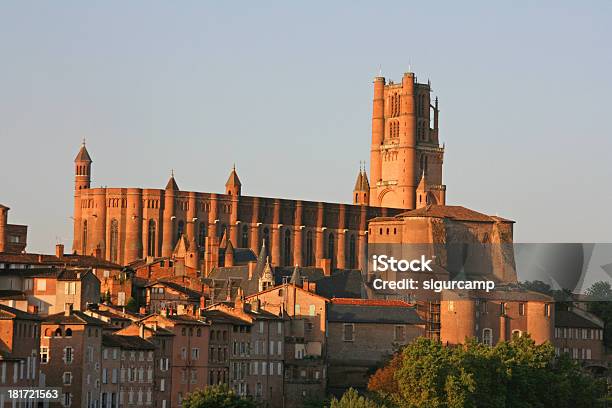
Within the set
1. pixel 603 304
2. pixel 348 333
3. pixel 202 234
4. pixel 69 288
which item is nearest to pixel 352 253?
pixel 202 234

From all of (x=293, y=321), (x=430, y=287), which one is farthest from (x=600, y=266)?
(x=293, y=321)

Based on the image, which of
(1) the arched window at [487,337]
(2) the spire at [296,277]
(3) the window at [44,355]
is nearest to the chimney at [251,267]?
(2) the spire at [296,277]

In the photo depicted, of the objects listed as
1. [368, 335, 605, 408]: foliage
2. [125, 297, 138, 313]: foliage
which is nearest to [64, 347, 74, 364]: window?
[368, 335, 605, 408]: foliage

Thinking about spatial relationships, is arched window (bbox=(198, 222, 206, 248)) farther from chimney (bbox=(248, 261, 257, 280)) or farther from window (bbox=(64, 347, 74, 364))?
window (bbox=(64, 347, 74, 364))

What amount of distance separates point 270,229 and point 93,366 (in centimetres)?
9055

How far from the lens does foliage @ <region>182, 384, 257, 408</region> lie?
100m

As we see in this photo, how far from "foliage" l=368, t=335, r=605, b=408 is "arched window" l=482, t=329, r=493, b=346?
1167 centimetres

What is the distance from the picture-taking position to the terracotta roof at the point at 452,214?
6521 inches

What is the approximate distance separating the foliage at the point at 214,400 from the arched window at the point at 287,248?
3398 inches

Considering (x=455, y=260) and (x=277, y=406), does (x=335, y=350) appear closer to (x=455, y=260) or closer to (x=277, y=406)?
(x=277, y=406)

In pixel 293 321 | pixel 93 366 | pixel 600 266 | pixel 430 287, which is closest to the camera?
pixel 93 366

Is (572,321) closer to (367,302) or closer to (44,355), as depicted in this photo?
(367,302)

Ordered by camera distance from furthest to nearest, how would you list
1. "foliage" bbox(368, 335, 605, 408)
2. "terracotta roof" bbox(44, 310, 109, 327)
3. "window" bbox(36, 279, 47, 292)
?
"window" bbox(36, 279, 47, 292), "foliage" bbox(368, 335, 605, 408), "terracotta roof" bbox(44, 310, 109, 327)

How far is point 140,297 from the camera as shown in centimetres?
14312
